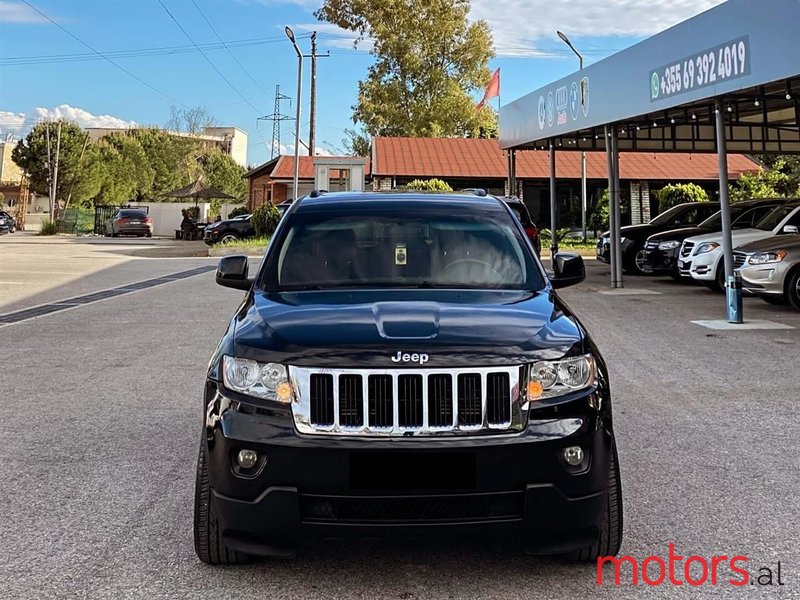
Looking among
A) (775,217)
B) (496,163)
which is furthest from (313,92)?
(775,217)

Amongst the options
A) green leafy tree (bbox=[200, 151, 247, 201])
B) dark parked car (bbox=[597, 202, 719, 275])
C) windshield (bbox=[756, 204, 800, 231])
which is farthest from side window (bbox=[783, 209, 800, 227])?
green leafy tree (bbox=[200, 151, 247, 201])

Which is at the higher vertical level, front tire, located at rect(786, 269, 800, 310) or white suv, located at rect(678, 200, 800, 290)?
white suv, located at rect(678, 200, 800, 290)

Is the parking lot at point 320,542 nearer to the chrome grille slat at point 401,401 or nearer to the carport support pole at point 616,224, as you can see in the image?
the chrome grille slat at point 401,401

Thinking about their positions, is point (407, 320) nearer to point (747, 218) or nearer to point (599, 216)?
point (747, 218)

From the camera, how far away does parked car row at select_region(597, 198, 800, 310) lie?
12039 mm

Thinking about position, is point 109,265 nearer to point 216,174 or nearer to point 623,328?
point 623,328

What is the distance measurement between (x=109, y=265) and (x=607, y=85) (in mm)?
13991

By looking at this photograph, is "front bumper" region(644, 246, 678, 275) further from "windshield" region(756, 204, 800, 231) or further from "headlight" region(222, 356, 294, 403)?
"headlight" region(222, 356, 294, 403)

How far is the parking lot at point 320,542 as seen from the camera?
10.6 feet

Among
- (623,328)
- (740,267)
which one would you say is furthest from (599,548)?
(740,267)

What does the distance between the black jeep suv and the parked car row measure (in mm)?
10044

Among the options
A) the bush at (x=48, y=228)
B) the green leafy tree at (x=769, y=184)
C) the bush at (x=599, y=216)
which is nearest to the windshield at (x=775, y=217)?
the bush at (x=599, y=216)

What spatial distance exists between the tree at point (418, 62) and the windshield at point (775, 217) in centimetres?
3758

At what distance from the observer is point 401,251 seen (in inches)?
170
